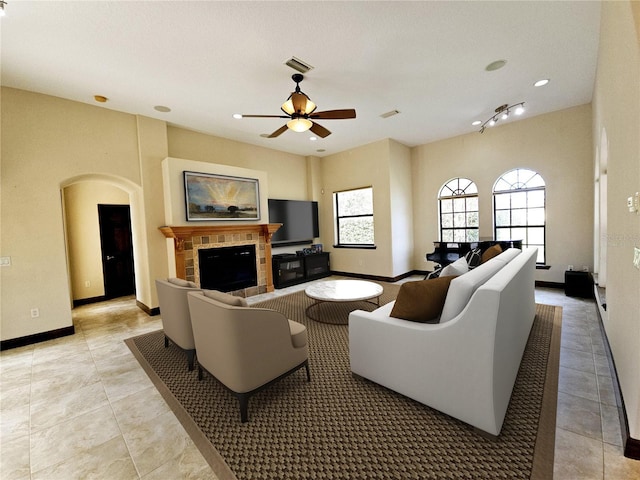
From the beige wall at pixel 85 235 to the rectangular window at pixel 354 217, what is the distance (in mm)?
5057

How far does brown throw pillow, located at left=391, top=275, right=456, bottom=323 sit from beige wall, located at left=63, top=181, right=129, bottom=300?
19.4 feet

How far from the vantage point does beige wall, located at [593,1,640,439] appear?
4.85ft

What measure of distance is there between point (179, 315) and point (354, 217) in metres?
4.90

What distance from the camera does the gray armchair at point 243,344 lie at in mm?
1757

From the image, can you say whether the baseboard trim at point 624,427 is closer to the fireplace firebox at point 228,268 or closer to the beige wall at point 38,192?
the fireplace firebox at point 228,268

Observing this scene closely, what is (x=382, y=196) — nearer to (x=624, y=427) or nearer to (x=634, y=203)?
(x=634, y=203)

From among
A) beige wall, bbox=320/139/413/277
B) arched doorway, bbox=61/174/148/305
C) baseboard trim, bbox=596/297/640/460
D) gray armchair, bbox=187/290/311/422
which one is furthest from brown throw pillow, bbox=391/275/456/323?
arched doorway, bbox=61/174/148/305

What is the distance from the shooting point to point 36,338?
339cm

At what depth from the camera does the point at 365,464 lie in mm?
1451

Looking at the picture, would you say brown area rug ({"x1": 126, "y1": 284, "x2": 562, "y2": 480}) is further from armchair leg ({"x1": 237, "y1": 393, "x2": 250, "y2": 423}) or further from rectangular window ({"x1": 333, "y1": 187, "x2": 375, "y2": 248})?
rectangular window ({"x1": 333, "y1": 187, "x2": 375, "y2": 248})

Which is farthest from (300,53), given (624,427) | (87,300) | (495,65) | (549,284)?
(87,300)

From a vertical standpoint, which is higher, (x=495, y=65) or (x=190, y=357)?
(x=495, y=65)

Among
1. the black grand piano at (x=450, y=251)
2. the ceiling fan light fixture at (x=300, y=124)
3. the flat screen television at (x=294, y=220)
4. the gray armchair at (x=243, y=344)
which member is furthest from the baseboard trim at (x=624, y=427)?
the flat screen television at (x=294, y=220)

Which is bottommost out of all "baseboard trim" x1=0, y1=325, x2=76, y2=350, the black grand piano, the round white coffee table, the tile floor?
Answer: the tile floor
